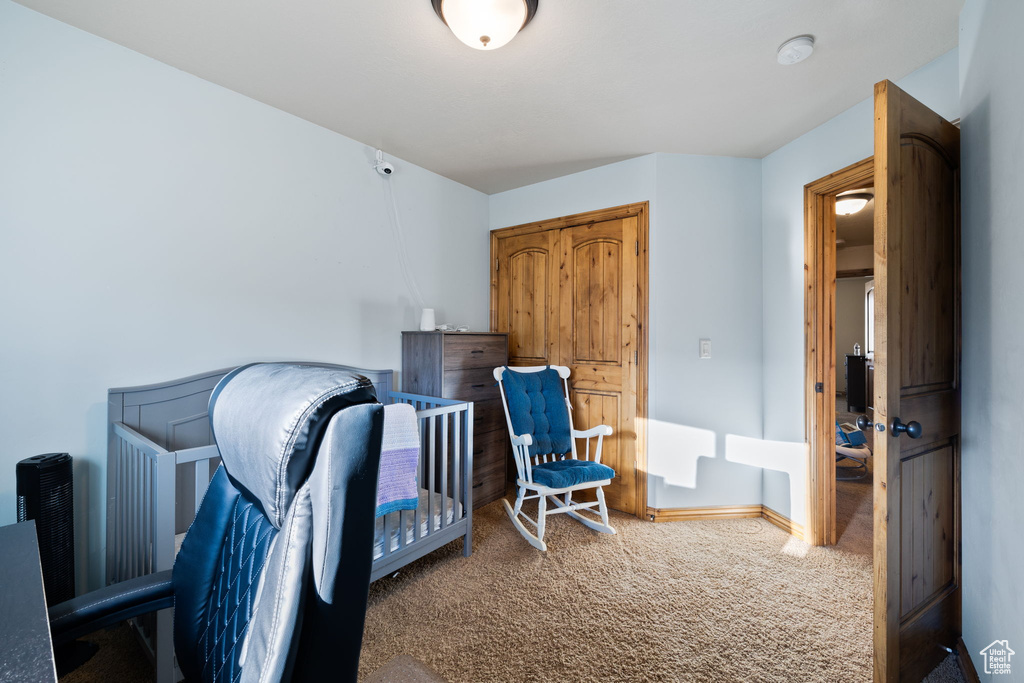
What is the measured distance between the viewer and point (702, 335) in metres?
3.00

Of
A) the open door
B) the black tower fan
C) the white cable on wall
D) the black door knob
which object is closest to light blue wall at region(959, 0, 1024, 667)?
the open door

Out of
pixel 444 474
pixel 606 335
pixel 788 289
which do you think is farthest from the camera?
pixel 606 335

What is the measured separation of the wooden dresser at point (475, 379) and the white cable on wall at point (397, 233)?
1.21 ft

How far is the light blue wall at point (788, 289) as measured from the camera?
2539 millimetres

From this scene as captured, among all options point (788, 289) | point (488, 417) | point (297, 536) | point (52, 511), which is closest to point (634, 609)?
point (488, 417)

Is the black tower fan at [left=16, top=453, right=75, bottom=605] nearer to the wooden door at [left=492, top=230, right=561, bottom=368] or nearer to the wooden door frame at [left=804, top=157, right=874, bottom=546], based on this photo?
the wooden door at [left=492, top=230, right=561, bottom=368]

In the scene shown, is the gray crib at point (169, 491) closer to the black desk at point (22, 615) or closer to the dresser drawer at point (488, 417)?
the black desk at point (22, 615)

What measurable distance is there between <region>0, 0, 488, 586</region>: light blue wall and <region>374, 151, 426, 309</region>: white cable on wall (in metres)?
0.15

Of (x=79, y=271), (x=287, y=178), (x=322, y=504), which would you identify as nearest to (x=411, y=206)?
(x=287, y=178)

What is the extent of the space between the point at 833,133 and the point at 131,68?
3539mm

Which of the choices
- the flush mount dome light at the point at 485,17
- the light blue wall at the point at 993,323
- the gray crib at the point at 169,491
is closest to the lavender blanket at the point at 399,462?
the gray crib at the point at 169,491

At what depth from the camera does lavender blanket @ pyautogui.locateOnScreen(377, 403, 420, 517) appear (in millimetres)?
1975

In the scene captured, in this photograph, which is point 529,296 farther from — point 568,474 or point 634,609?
point 634,609

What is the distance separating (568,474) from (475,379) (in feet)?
3.15
